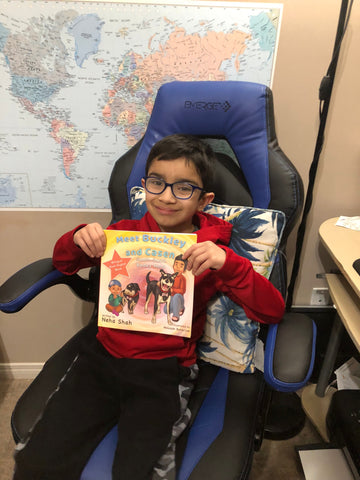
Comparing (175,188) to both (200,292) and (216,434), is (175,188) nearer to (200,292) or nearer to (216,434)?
(200,292)

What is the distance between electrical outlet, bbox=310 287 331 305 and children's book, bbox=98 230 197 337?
80 cm

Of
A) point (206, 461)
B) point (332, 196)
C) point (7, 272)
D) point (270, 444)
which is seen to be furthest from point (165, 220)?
point (270, 444)

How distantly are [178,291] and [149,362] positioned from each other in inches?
7.7

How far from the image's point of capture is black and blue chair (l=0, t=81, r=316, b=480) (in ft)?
2.28

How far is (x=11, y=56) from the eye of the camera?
1063 millimetres

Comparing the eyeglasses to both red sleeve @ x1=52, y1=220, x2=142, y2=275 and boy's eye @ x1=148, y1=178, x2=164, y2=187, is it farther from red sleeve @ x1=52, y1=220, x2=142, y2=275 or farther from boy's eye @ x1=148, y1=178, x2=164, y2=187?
red sleeve @ x1=52, y1=220, x2=142, y2=275

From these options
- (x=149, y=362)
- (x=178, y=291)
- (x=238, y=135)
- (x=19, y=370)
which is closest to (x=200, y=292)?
(x=178, y=291)

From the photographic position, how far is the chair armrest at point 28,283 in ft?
2.64

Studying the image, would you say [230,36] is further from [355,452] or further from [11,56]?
[355,452]

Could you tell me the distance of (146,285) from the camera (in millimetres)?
823

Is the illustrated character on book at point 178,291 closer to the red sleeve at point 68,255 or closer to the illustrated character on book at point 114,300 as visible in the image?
the illustrated character on book at point 114,300

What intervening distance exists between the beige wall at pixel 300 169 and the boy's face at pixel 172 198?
48cm

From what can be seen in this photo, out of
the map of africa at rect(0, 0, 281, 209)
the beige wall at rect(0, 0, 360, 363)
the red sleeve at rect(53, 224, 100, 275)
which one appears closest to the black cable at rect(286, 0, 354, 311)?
the beige wall at rect(0, 0, 360, 363)

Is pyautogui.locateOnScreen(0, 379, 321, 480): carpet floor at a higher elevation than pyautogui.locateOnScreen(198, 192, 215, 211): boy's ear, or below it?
below
